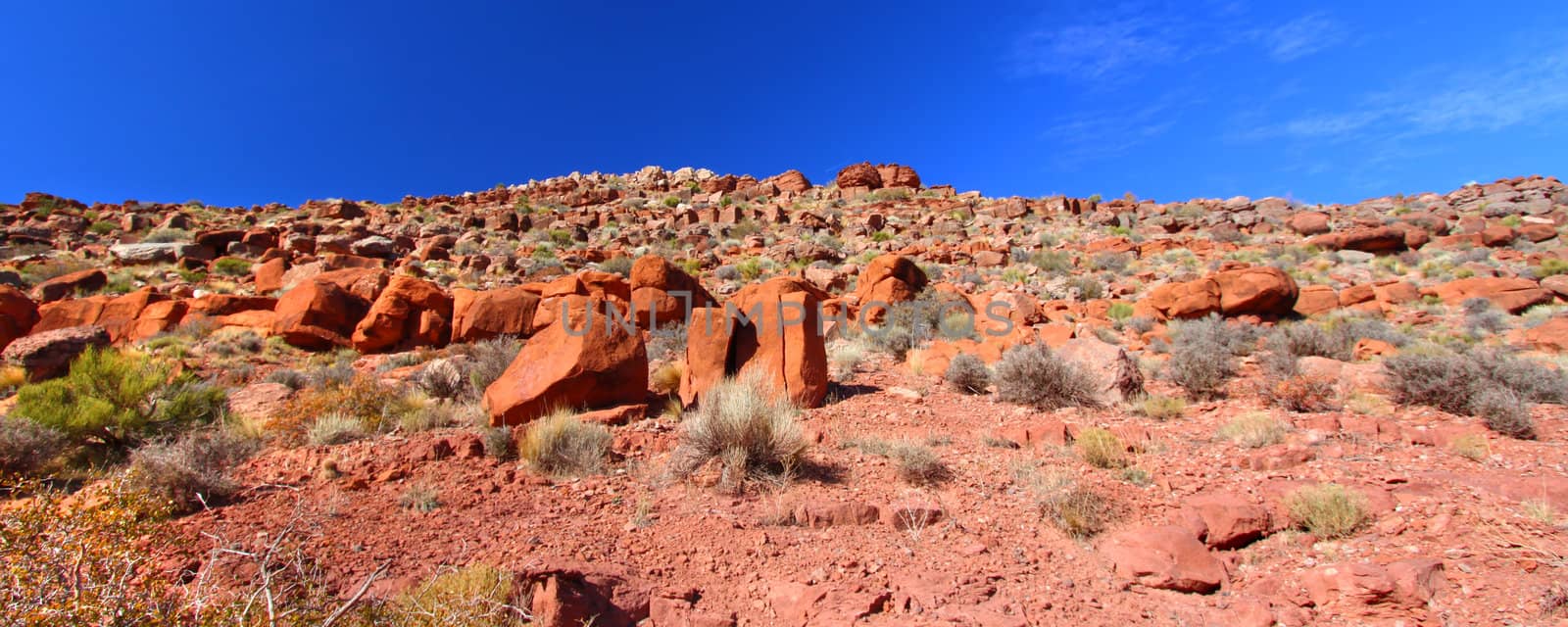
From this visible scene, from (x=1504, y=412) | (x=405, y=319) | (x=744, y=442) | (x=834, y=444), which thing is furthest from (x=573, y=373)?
(x=1504, y=412)

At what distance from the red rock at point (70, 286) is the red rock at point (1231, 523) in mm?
20694

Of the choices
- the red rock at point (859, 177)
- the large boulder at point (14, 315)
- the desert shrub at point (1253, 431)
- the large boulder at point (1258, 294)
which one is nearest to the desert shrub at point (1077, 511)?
the desert shrub at point (1253, 431)

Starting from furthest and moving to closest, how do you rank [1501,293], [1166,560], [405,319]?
1. [1501,293]
2. [405,319]
3. [1166,560]

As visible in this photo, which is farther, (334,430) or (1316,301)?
(1316,301)

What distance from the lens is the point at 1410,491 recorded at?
416 cm

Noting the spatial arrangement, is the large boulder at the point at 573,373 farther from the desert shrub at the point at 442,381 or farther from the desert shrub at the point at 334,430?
the desert shrub at the point at 442,381

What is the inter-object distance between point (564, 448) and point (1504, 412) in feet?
26.9

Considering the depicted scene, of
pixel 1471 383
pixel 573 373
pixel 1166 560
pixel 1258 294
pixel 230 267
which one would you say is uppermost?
pixel 230 267

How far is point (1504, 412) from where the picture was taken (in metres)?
5.55

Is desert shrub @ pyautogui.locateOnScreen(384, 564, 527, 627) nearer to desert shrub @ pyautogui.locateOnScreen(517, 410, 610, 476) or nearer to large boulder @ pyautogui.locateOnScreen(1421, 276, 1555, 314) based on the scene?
desert shrub @ pyautogui.locateOnScreen(517, 410, 610, 476)

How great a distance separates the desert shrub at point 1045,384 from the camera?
7219 millimetres

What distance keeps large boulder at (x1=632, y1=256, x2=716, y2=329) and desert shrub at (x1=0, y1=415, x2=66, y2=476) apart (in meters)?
7.10

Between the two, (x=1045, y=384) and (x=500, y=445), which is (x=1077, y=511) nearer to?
→ (x=1045, y=384)

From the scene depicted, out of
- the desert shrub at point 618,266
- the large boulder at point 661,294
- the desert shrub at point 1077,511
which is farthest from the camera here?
the desert shrub at point 618,266
